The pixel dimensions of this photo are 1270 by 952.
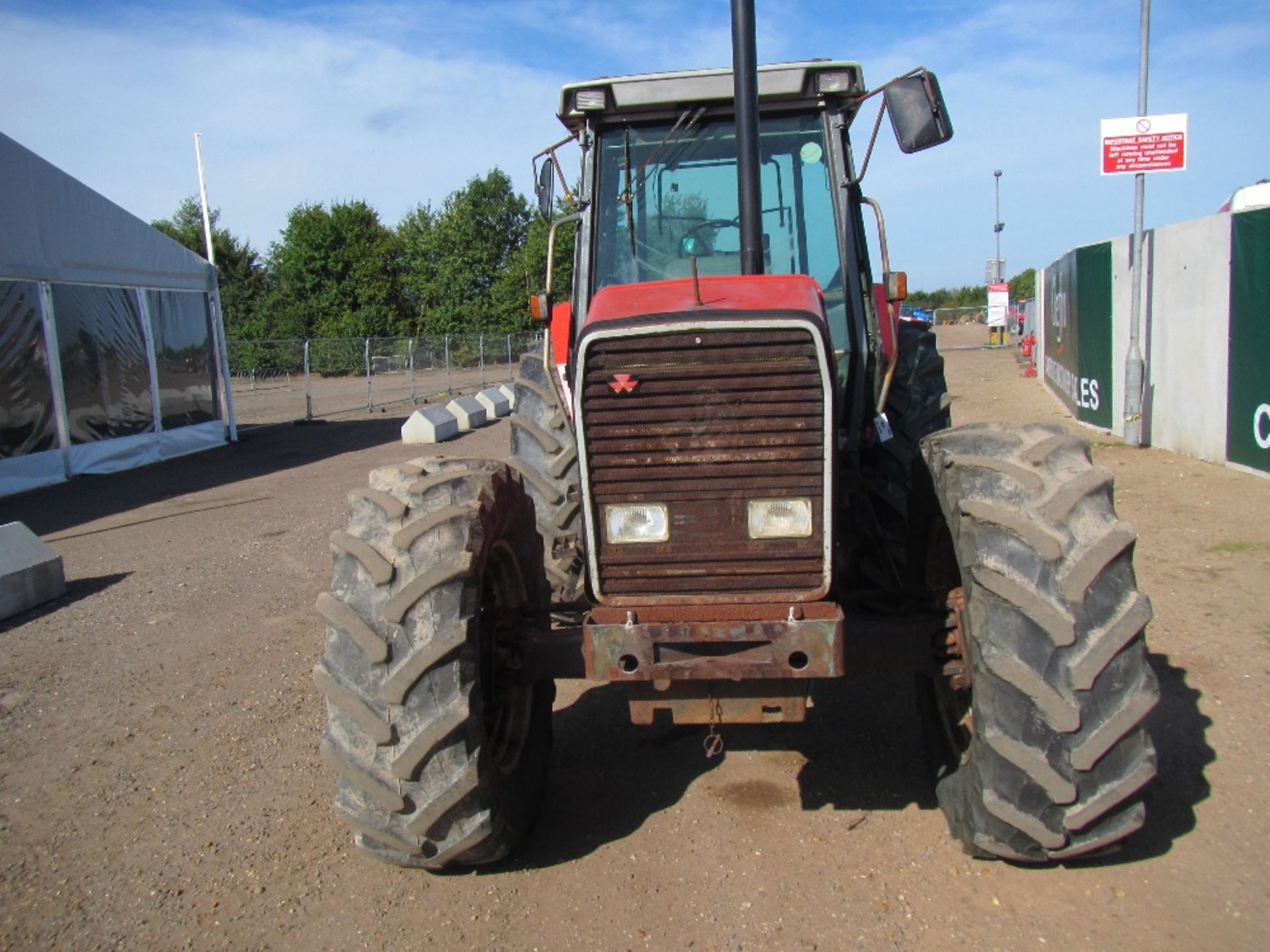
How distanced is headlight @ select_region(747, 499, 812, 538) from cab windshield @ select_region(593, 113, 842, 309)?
1669mm

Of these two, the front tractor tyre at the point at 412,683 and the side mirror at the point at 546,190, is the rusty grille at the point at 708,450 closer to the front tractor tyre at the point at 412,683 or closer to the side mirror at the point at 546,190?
the front tractor tyre at the point at 412,683

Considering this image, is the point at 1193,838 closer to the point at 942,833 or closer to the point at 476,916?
the point at 942,833

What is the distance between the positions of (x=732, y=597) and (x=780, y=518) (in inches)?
11.8

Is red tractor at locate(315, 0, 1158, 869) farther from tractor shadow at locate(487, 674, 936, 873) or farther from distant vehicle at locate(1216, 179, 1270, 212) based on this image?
distant vehicle at locate(1216, 179, 1270, 212)

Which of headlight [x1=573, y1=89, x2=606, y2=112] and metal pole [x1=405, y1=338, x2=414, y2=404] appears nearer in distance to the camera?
headlight [x1=573, y1=89, x2=606, y2=112]

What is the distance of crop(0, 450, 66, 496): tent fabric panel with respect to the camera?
41.8 ft

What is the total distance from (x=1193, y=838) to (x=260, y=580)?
656cm

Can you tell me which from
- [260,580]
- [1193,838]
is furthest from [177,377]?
[1193,838]

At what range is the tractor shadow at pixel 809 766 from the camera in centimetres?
370

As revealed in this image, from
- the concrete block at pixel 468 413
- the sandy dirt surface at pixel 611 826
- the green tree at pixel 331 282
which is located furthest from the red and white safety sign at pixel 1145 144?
the green tree at pixel 331 282

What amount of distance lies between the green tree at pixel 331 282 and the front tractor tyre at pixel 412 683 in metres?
50.3

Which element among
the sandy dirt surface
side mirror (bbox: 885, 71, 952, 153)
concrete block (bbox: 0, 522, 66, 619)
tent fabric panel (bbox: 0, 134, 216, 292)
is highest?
tent fabric panel (bbox: 0, 134, 216, 292)

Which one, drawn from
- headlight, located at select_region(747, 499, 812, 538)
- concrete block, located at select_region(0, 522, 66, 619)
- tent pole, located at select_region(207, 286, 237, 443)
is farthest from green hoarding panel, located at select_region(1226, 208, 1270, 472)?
tent pole, located at select_region(207, 286, 237, 443)

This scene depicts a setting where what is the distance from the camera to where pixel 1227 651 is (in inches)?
204
